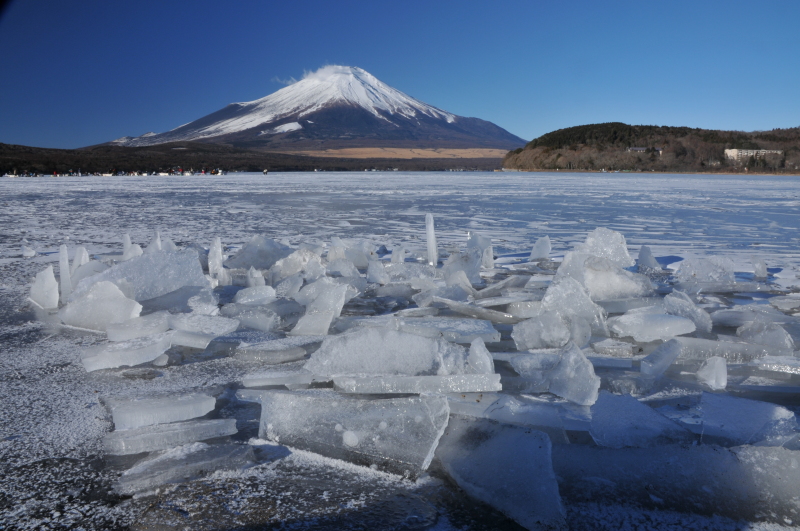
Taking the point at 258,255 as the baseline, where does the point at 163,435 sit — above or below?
below

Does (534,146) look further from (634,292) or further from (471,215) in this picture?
(634,292)

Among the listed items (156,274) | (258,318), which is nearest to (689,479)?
(258,318)

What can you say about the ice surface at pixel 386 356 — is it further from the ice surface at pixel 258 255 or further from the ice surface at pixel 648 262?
the ice surface at pixel 648 262

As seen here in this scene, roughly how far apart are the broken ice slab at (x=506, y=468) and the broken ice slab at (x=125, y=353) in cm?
123

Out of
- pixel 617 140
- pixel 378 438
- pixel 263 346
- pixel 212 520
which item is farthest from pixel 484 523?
pixel 617 140

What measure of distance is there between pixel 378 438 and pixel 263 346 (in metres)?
0.97

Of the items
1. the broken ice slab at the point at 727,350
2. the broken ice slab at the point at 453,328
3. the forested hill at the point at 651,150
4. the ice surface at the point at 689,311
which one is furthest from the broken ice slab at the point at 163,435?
the forested hill at the point at 651,150

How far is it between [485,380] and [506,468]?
495mm

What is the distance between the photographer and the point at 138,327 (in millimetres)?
2221

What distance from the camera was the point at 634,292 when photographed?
2.93m

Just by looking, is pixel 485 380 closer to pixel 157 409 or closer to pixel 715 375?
pixel 715 375

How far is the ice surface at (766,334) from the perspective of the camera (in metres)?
2.08

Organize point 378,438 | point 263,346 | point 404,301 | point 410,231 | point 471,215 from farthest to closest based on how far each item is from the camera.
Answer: point 471,215, point 410,231, point 404,301, point 263,346, point 378,438

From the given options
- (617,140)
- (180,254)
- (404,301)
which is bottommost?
(404,301)
